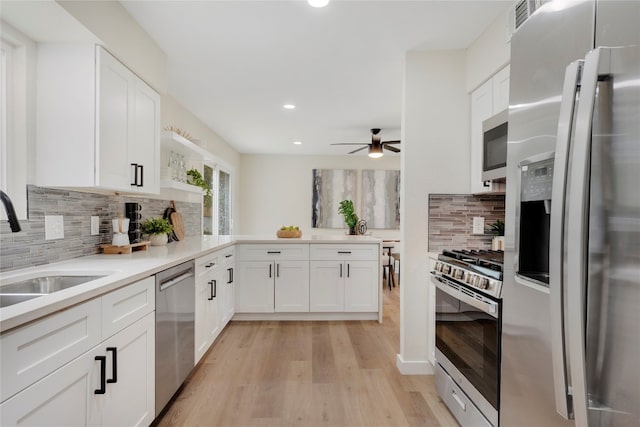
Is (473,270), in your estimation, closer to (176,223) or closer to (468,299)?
(468,299)

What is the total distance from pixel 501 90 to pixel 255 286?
295 cm

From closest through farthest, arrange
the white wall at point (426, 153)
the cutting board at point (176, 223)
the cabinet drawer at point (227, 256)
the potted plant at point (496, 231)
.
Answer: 1. the potted plant at point (496, 231)
2. the white wall at point (426, 153)
3. the cabinet drawer at point (227, 256)
4. the cutting board at point (176, 223)

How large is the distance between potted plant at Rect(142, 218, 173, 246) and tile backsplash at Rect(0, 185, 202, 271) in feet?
1.08

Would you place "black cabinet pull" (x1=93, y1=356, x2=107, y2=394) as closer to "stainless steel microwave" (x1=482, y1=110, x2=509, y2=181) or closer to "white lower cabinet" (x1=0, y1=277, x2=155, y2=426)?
"white lower cabinet" (x1=0, y1=277, x2=155, y2=426)

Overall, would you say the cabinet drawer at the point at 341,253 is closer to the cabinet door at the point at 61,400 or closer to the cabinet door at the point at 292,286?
the cabinet door at the point at 292,286

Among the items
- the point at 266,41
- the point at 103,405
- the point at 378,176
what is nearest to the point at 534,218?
the point at 103,405

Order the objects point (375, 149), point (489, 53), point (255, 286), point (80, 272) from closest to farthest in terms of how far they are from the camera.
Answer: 1. point (80, 272)
2. point (489, 53)
3. point (255, 286)
4. point (375, 149)

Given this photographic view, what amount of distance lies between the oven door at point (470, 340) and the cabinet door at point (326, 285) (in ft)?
5.36

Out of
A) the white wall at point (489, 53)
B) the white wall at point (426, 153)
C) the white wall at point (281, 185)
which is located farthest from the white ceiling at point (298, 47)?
the white wall at point (281, 185)

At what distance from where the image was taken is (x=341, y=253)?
12.1ft

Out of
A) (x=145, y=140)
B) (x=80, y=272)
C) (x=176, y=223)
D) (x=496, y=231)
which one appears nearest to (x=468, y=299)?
(x=496, y=231)

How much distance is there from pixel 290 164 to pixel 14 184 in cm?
563

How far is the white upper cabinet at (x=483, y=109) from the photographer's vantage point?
2.08m

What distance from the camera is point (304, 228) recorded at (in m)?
7.13
